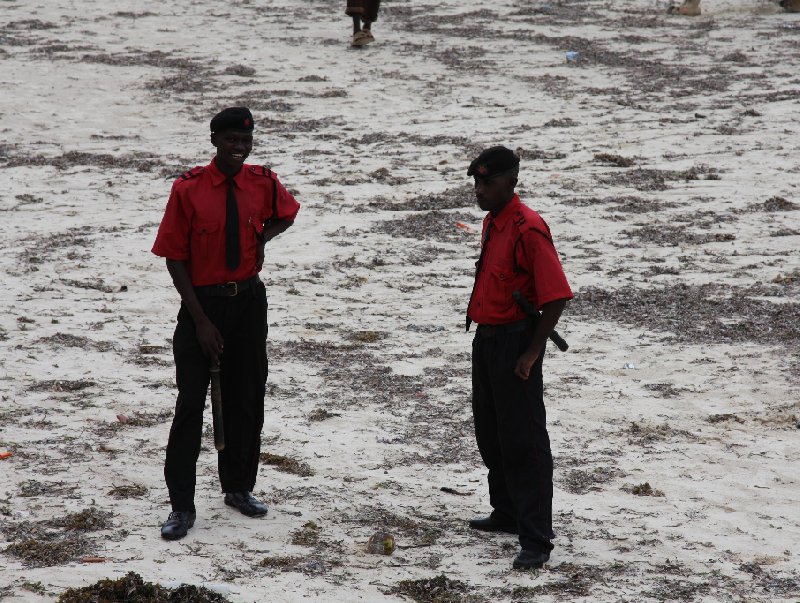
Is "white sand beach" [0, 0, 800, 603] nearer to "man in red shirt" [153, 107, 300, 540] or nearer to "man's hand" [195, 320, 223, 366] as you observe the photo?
"man in red shirt" [153, 107, 300, 540]

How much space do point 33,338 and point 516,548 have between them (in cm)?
408

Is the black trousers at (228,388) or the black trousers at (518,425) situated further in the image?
the black trousers at (228,388)

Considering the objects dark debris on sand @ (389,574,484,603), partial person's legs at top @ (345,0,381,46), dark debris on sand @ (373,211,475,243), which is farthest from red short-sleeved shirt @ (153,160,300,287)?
partial person's legs at top @ (345,0,381,46)

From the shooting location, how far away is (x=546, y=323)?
4.37 meters

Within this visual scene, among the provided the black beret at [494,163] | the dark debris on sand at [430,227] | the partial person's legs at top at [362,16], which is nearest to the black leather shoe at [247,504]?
the black beret at [494,163]

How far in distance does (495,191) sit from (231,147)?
1084 mm

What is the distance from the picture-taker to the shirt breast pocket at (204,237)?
15.1ft

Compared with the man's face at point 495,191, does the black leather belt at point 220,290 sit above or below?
below

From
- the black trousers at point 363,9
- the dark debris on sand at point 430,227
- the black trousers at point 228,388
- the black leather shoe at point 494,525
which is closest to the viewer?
the black trousers at point 228,388

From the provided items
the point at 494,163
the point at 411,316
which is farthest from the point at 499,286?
the point at 411,316

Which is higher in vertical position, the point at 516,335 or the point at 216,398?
the point at 516,335

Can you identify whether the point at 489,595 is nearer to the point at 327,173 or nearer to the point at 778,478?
the point at 778,478

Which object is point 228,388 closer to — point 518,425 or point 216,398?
point 216,398

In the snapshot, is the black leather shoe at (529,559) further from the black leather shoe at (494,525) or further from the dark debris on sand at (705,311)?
the dark debris on sand at (705,311)
